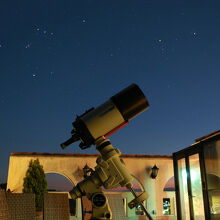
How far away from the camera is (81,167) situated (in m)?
11.4

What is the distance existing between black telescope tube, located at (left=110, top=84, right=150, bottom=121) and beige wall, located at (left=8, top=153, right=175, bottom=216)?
30.9 feet

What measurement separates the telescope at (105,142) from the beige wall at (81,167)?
935 cm

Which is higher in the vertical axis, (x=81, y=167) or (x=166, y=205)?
(x=81, y=167)

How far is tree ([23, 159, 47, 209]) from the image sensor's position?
407 inches

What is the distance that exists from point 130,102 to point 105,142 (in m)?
0.37

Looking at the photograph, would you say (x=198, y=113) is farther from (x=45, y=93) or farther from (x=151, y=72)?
(x=45, y=93)

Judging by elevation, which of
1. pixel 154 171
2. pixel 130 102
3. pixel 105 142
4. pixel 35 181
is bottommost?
pixel 105 142

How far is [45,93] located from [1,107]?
29.5 ft

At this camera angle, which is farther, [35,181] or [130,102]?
[35,181]

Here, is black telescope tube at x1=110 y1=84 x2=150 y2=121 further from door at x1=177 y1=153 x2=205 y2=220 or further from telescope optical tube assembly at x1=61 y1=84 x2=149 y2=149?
door at x1=177 y1=153 x2=205 y2=220

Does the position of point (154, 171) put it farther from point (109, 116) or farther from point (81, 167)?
point (109, 116)

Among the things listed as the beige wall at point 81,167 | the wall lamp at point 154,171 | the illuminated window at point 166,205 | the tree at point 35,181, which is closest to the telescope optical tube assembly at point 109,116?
the tree at point 35,181

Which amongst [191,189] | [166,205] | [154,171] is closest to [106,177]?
[191,189]

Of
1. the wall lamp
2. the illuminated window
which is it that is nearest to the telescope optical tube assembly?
the wall lamp
